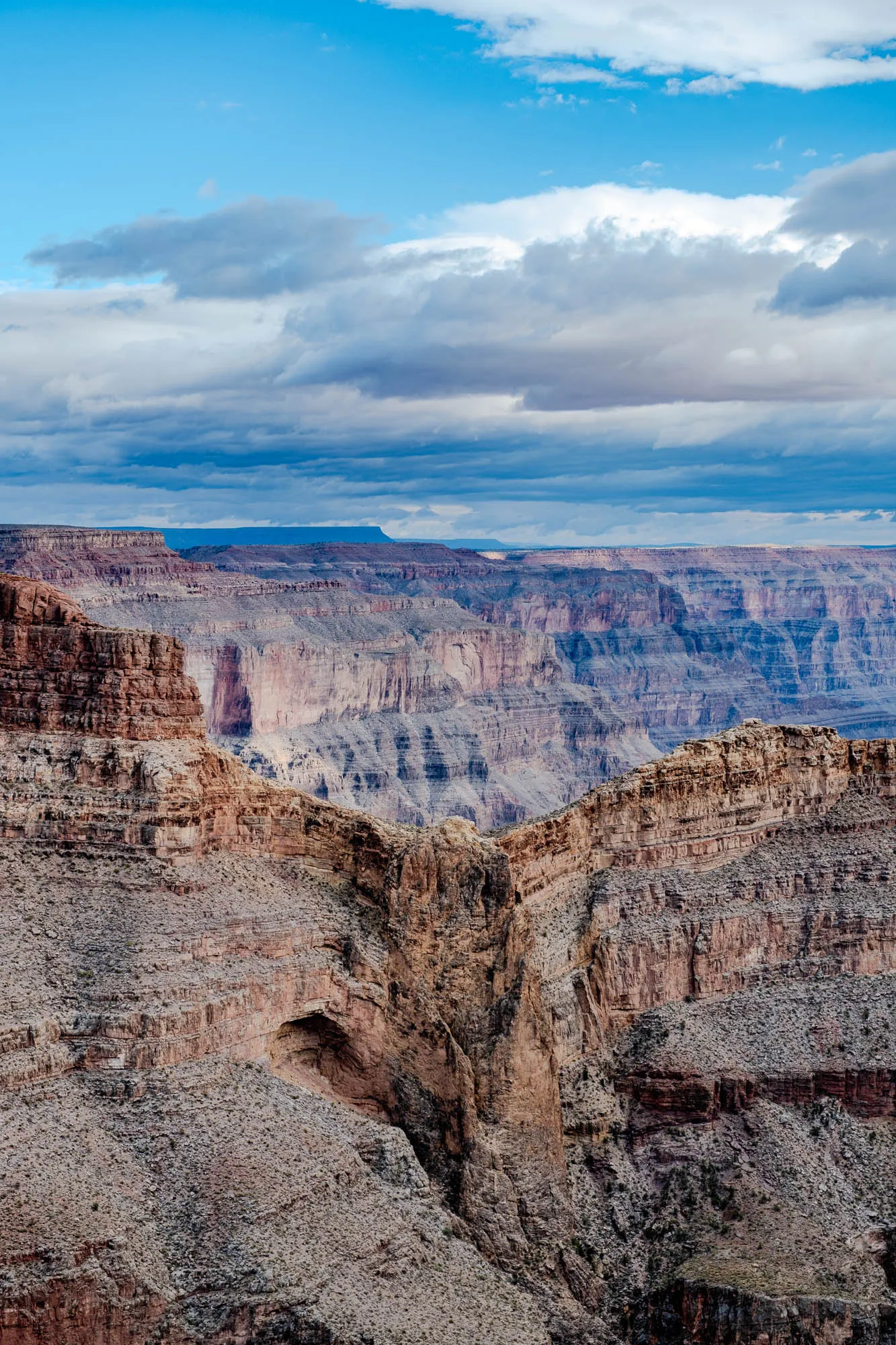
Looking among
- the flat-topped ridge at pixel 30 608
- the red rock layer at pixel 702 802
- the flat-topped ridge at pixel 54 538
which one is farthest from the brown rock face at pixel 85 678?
the flat-topped ridge at pixel 54 538

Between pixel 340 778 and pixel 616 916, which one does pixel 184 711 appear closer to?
pixel 616 916

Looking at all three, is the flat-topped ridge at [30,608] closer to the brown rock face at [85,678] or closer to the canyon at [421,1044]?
the brown rock face at [85,678]

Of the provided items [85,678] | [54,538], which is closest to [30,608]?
[85,678]

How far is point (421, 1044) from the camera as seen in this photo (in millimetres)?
67875

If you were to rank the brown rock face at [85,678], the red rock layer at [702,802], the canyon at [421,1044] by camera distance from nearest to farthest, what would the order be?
the canyon at [421,1044], the brown rock face at [85,678], the red rock layer at [702,802]

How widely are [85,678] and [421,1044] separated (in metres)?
17.8

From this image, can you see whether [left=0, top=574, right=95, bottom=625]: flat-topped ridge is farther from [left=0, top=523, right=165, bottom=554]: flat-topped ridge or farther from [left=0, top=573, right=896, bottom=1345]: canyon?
[left=0, top=523, right=165, bottom=554]: flat-topped ridge

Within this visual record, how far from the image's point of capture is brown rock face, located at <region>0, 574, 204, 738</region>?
68688 mm

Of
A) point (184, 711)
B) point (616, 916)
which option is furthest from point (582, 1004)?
point (184, 711)

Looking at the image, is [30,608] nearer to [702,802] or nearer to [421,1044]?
[421,1044]

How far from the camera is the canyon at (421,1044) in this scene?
56.3 metres

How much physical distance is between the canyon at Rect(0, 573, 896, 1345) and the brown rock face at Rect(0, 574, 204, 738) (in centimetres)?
12

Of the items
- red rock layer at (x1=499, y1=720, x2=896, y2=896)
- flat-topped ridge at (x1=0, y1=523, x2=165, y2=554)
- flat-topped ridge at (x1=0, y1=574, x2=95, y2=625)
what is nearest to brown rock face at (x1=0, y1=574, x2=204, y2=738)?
flat-topped ridge at (x1=0, y1=574, x2=95, y2=625)

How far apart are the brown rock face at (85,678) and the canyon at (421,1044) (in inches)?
4.8
